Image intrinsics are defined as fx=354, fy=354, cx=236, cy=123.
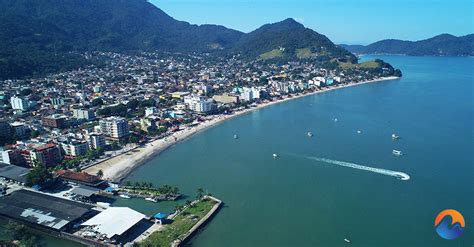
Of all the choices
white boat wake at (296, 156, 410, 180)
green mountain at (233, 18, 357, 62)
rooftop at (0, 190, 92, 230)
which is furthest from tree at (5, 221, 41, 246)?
green mountain at (233, 18, 357, 62)

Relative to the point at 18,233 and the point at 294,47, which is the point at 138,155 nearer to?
the point at 18,233

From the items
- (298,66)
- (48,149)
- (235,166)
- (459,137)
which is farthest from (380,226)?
(298,66)

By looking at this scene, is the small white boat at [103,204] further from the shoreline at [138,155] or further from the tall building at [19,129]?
the tall building at [19,129]

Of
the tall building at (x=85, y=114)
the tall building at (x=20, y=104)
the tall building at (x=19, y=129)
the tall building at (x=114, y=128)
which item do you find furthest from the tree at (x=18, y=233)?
the tall building at (x=20, y=104)

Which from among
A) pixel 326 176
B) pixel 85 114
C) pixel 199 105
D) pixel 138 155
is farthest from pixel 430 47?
pixel 138 155

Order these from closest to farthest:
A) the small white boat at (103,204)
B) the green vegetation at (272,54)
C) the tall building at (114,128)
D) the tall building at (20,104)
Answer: the small white boat at (103,204) < the tall building at (114,128) < the tall building at (20,104) < the green vegetation at (272,54)

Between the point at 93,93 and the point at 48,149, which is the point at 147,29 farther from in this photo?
the point at 48,149
